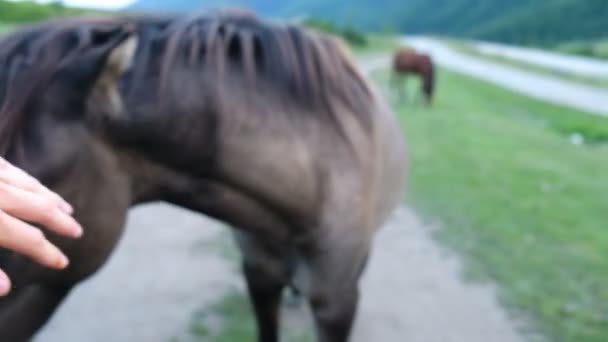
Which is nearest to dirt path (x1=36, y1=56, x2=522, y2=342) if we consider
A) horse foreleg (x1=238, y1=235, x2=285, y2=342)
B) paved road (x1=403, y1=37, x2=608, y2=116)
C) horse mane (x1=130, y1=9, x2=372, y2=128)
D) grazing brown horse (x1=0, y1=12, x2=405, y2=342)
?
horse foreleg (x1=238, y1=235, x2=285, y2=342)

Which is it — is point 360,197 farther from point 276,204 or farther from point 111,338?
point 111,338

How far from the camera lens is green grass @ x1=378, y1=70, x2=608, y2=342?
339 cm

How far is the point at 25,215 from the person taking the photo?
2.29ft

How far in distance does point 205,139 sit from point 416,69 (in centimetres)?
1309

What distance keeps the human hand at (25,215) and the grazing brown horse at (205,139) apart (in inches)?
24.6

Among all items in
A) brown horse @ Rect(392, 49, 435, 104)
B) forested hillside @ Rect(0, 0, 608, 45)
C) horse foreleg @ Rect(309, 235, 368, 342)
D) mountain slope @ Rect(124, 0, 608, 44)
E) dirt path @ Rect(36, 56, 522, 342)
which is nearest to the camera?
horse foreleg @ Rect(309, 235, 368, 342)

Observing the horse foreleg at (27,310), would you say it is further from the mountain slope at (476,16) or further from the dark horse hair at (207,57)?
the mountain slope at (476,16)

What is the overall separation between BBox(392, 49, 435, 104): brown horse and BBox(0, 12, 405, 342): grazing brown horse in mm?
11452

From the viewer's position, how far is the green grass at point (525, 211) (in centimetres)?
339

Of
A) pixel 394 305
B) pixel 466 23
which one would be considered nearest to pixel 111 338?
pixel 394 305

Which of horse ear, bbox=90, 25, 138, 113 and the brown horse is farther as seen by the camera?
the brown horse

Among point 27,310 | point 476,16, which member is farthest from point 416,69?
point 476,16

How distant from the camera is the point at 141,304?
3375 mm

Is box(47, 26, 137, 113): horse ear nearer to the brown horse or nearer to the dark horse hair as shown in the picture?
the dark horse hair
